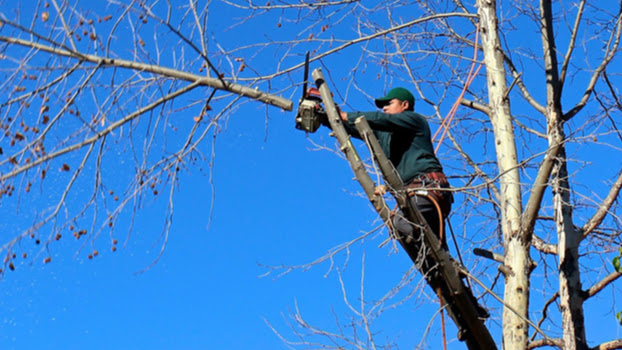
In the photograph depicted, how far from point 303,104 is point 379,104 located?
124 centimetres

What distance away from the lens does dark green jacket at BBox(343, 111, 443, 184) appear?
6.17 m

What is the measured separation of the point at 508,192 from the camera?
6996mm

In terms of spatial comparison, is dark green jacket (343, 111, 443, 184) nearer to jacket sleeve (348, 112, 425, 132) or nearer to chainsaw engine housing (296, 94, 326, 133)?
jacket sleeve (348, 112, 425, 132)

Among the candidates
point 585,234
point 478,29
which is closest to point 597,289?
point 585,234

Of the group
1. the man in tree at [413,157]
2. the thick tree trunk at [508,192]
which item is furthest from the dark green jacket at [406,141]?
the thick tree trunk at [508,192]

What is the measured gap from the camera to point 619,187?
7.74 m

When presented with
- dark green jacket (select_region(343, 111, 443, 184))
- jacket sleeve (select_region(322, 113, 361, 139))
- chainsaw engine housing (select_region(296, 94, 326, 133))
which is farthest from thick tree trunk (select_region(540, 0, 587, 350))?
chainsaw engine housing (select_region(296, 94, 326, 133))

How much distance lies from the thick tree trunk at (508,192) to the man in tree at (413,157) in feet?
1.65

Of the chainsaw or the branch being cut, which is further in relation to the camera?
the chainsaw

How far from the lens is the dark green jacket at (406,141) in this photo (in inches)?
243

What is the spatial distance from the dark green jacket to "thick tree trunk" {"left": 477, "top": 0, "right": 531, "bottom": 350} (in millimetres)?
575

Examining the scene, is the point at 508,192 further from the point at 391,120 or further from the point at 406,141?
the point at 391,120

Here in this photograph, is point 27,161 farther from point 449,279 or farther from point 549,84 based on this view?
point 549,84

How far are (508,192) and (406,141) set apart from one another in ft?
3.75
